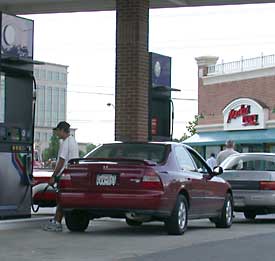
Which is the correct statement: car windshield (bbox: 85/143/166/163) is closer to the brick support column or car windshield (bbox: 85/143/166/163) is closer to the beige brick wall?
the brick support column

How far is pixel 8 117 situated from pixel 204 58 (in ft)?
112

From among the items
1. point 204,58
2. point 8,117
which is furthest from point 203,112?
point 8,117

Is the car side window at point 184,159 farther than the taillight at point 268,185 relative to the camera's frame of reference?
No

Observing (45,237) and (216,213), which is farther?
(216,213)

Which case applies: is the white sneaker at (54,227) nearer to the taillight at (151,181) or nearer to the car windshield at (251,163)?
the taillight at (151,181)

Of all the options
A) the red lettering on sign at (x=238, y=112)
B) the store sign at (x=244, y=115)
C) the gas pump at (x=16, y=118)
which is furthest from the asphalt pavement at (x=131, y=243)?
the red lettering on sign at (x=238, y=112)

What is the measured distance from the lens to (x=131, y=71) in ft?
51.9

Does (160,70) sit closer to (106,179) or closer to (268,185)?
(268,185)

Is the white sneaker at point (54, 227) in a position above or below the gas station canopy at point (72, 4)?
below

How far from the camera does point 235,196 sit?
633 inches

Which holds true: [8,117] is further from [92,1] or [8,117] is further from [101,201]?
[92,1]

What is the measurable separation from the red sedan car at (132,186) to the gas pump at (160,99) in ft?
10.8

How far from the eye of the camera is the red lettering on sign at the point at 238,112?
1697 inches

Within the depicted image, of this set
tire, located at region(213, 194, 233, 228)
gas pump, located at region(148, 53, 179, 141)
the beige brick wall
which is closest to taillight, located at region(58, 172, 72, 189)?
tire, located at region(213, 194, 233, 228)
